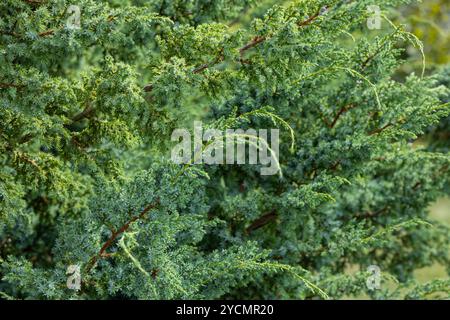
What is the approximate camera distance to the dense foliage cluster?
310cm

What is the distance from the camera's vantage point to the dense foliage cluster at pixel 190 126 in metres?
3.10

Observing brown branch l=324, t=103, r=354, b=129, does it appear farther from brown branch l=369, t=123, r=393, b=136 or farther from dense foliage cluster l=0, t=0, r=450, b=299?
brown branch l=369, t=123, r=393, b=136

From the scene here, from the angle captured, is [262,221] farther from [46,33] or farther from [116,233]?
[46,33]

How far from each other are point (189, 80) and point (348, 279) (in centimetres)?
198

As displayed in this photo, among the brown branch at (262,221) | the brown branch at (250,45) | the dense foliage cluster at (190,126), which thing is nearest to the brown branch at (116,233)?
the dense foliage cluster at (190,126)

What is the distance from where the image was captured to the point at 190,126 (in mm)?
3807

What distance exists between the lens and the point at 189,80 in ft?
10.4

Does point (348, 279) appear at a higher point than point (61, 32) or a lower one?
lower

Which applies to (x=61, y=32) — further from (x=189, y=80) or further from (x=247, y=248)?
(x=247, y=248)
